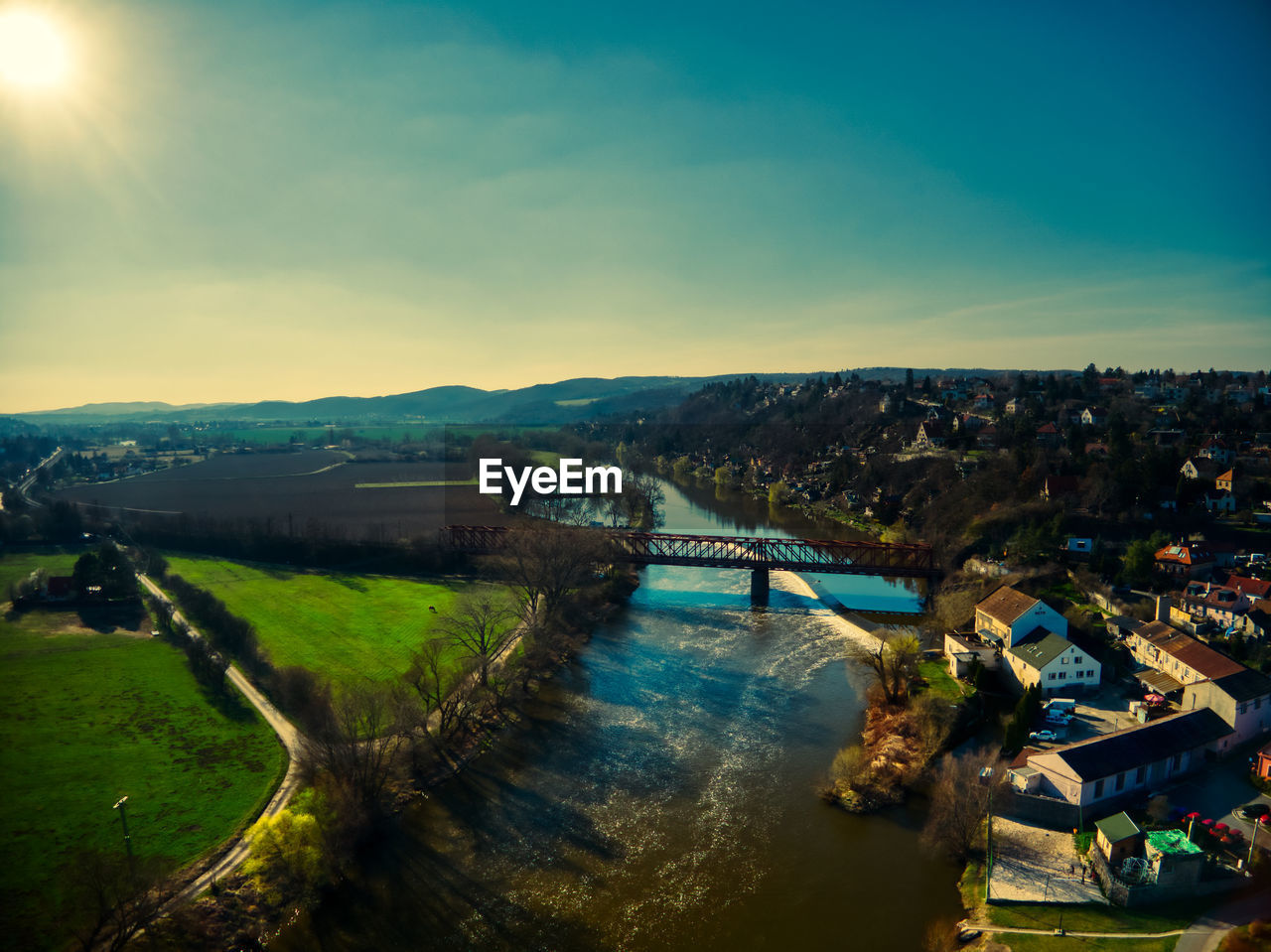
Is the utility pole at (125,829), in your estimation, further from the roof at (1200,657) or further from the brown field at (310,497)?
the brown field at (310,497)

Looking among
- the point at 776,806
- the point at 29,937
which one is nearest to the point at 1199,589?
the point at 776,806

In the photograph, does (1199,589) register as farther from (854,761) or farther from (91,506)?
(91,506)

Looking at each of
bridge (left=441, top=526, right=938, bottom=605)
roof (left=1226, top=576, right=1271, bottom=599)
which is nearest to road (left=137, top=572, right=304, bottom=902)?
bridge (left=441, top=526, right=938, bottom=605)

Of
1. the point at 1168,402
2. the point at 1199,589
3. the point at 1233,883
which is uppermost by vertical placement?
the point at 1168,402

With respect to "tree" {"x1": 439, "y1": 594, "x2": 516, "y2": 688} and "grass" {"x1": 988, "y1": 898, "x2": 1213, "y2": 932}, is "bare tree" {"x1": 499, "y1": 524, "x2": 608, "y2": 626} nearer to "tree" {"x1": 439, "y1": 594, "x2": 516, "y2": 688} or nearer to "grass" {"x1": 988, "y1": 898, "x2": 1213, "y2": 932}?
"tree" {"x1": 439, "y1": 594, "x2": 516, "y2": 688}

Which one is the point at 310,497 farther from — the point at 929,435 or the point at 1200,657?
the point at 1200,657

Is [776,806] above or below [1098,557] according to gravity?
below

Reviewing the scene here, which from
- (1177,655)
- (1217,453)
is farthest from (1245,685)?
(1217,453)
